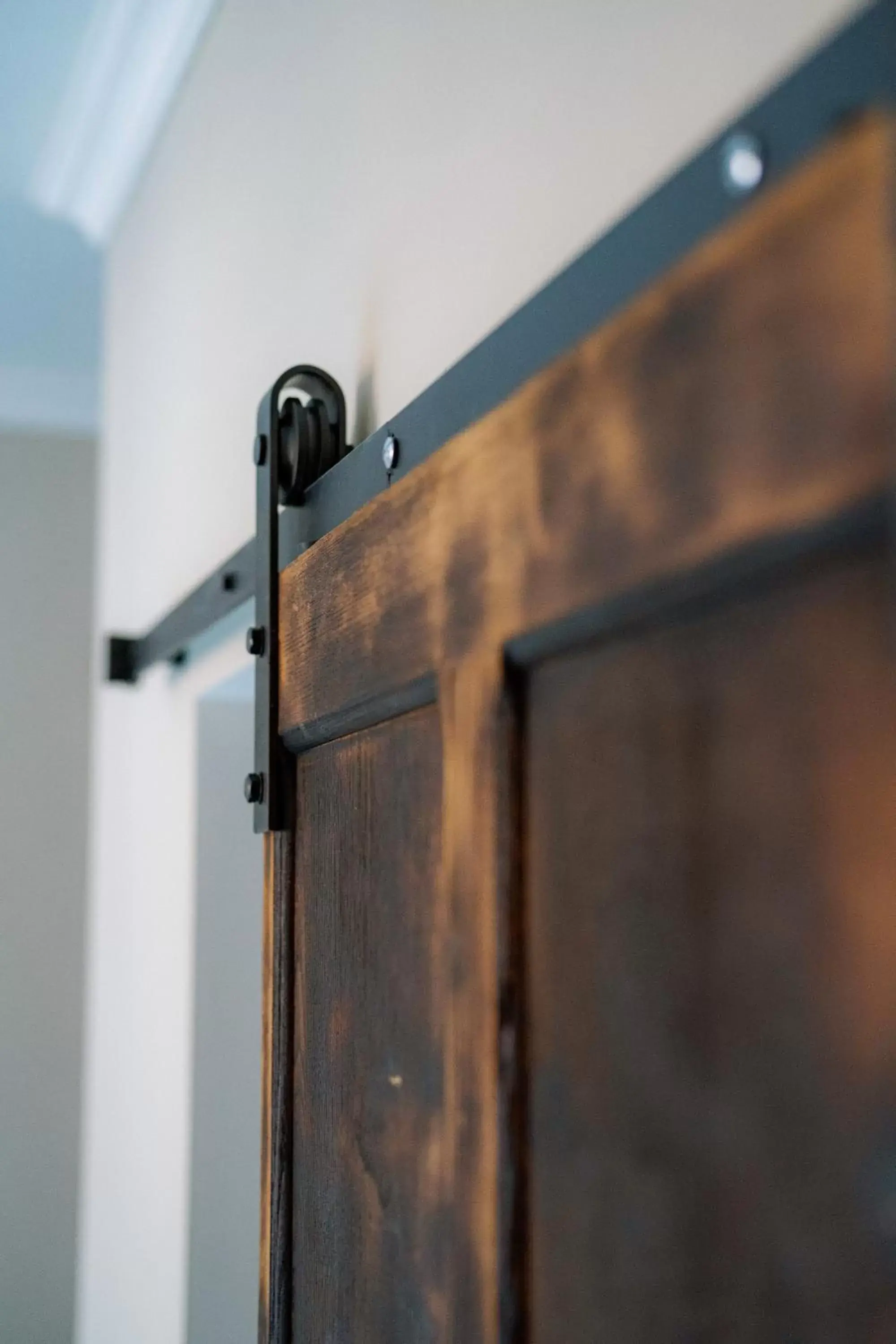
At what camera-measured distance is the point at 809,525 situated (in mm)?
310

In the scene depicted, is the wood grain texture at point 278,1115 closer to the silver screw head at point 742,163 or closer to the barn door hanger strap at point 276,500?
the barn door hanger strap at point 276,500

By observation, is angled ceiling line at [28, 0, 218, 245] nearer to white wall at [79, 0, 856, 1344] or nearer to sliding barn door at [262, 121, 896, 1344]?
white wall at [79, 0, 856, 1344]

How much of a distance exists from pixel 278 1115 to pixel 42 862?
6.04ft

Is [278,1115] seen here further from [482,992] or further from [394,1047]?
[482,992]

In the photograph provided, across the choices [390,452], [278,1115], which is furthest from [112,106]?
[278,1115]

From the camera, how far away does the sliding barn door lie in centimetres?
30

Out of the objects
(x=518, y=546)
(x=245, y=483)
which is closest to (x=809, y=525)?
(x=518, y=546)

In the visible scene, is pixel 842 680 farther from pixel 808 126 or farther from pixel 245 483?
pixel 245 483

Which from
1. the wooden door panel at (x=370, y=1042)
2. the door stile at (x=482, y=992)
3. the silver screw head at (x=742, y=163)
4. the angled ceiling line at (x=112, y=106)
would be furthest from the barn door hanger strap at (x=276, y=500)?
the angled ceiling line at (x=112, y=106)

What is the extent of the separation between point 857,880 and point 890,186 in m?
0.16

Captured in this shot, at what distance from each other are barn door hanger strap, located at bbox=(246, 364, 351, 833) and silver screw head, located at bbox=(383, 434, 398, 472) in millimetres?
128

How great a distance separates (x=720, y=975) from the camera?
0.35m

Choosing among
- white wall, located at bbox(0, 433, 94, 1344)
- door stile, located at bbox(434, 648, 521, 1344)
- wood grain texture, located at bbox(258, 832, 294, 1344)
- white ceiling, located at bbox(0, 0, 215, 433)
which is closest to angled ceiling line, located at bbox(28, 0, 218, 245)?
white ceiling, located at bbox(0, 0, 215, 433)

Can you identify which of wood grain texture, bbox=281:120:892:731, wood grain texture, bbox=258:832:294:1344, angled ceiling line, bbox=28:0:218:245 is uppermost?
angled ceiling line, bbox=28:0:218:245
